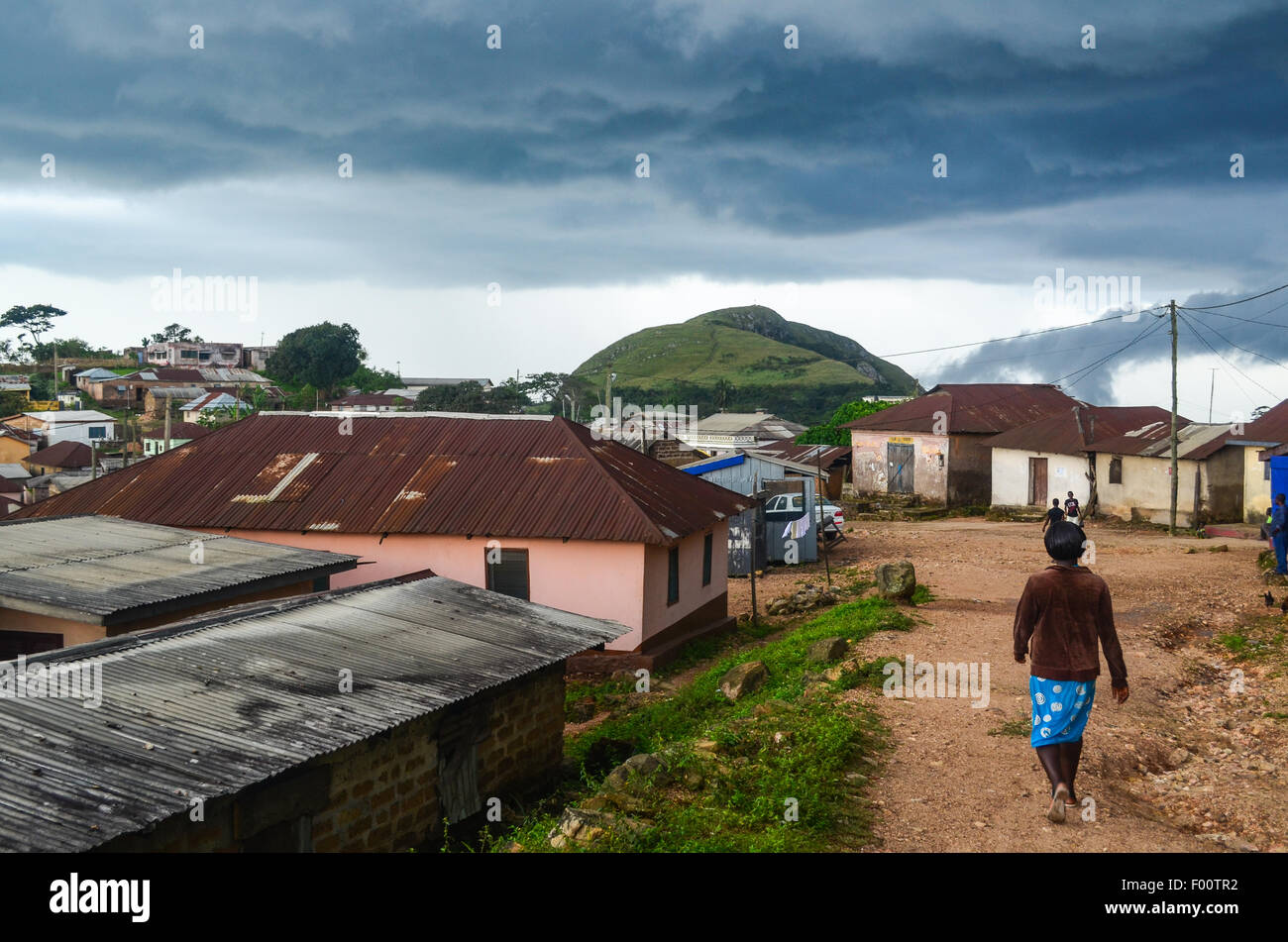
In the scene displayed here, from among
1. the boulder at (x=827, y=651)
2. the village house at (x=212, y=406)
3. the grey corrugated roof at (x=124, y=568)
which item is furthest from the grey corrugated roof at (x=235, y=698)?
the village house at (x=212, y=406)

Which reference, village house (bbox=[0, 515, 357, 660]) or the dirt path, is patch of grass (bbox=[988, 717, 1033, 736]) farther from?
village house (bbox=[0, 515, 357, 660])

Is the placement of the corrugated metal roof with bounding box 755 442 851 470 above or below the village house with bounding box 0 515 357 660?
above

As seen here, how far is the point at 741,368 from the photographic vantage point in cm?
14825

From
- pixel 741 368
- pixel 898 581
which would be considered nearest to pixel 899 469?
pixel 898 581

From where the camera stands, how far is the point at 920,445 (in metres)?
43.6

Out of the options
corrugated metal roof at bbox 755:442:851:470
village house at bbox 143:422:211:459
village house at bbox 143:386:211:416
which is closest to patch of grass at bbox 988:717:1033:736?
corrugated metal roof at bbox 755:442:851:470

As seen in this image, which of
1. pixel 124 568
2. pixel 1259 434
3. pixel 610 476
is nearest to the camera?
pixel 124 568

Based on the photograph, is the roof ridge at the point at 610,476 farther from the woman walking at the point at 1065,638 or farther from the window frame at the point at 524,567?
the woman walking at the point at 1065,638

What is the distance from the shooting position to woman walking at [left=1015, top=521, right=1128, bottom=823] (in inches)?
268

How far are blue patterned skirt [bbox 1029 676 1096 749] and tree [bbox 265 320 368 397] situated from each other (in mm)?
90866

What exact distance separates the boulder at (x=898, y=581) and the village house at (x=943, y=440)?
79.7ft

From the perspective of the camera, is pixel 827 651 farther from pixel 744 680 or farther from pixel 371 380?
pixel 371 380

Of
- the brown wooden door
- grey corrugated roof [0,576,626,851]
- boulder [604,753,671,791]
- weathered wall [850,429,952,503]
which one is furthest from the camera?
weathered wall [850,429,952,503]

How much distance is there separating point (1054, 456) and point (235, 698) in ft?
115
